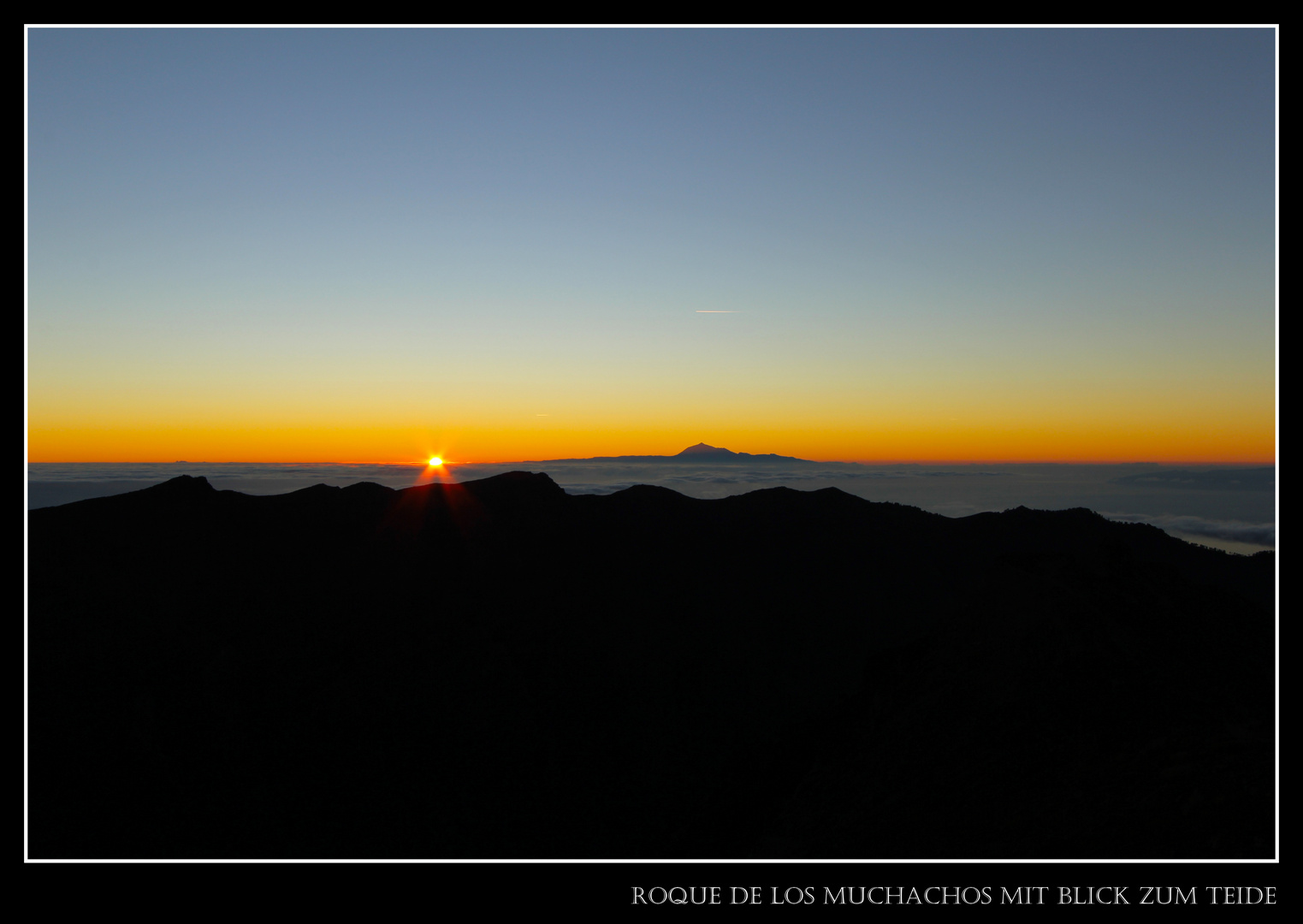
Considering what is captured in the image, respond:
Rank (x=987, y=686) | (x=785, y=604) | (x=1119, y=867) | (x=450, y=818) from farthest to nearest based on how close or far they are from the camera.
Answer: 1. (x=785, y=604)
2. (x=450, y=818)
3. (x=987, y=686)
4. (x=1119, y=867)

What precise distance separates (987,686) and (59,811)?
24.5m

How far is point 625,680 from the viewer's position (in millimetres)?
30766

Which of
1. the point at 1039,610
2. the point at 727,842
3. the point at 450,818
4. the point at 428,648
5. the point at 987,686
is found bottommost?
the point at 450,818

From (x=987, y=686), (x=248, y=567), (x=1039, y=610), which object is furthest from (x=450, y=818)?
(x=1039, y=610)

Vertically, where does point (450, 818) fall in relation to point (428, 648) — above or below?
below

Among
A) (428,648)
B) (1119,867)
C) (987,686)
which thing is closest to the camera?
(1119,867)

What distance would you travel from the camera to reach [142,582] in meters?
27.8

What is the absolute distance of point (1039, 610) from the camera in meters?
17.8

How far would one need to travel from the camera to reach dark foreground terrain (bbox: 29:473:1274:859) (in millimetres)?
14734

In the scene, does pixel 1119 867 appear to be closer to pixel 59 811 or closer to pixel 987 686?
pixel 987 686

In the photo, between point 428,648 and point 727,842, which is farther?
point 428,648

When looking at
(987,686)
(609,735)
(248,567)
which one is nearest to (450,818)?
(609,735)

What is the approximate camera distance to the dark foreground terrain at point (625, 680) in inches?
580

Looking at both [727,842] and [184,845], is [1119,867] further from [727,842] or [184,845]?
[184,845]
